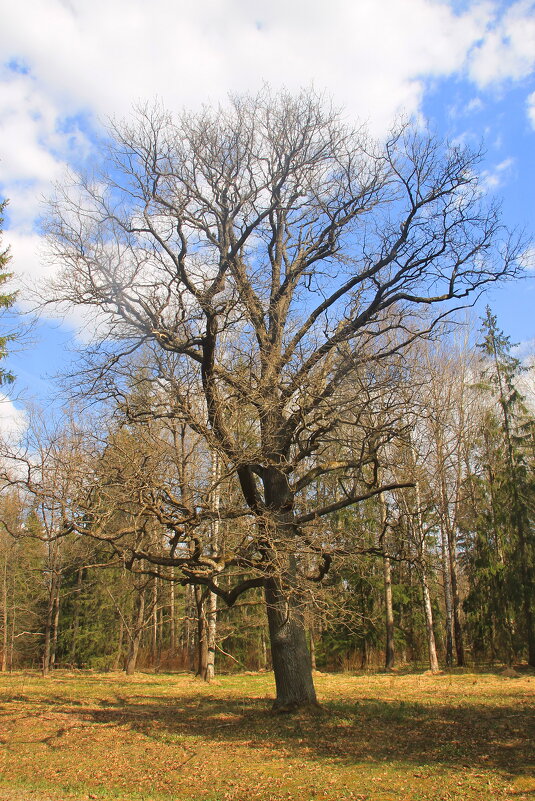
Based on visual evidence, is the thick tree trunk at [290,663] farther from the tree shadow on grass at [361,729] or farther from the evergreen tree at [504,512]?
the evergreen tree at [504,512]

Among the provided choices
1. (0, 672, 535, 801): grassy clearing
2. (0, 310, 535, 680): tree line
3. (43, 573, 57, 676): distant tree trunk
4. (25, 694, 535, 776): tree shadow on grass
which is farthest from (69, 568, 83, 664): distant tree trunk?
(25, 694, 535, 776): tree shadow on grass

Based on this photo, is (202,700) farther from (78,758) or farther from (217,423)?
(217,423)

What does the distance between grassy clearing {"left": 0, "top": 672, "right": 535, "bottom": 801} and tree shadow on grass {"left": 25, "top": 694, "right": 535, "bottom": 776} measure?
0.8 inches

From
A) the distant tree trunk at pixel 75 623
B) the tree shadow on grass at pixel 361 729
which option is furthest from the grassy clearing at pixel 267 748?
the distant tree trunk at pixel 75 623

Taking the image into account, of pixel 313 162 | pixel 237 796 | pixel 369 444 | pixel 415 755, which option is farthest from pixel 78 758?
pixel 313 162

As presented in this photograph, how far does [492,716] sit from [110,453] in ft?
25.9

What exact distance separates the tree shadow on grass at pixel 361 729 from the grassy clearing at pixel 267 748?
0.07 ft

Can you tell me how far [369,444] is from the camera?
9.31 m

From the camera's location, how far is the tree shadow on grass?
711cm

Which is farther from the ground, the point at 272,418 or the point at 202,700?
the point at 272,418

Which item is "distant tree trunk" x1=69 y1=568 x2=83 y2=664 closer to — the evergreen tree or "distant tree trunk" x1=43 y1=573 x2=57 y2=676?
"distant tree trunk" x1=43 y1=573 x2=57 y2=676

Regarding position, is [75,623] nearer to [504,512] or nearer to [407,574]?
[407,574]

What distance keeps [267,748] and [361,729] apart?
174 cm

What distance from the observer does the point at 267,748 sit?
788cm
